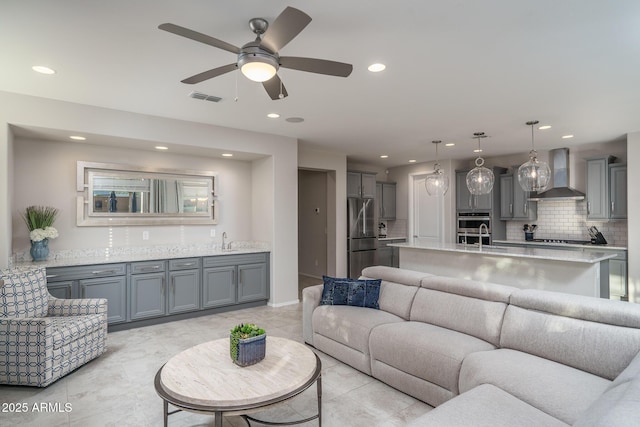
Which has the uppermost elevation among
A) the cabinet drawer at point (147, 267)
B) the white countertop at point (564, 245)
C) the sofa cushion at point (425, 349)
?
the white countertop at point (564, 245)

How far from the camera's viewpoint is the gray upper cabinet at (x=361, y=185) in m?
7.33

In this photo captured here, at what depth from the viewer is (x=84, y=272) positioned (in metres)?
3.96

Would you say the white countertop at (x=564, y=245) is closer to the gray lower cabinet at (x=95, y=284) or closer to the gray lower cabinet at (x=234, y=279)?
the gray lower cabinet at (x=234, y=279)

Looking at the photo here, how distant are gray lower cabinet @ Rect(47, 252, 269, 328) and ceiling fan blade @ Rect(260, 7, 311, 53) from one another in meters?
3.43

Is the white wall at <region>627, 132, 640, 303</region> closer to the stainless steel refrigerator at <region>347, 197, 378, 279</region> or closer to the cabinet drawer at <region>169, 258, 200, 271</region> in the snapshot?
the stainless steel refrigerator at <region>347, 197, 378, 279</region>

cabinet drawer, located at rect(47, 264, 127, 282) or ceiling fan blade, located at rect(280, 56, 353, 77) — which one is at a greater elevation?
ceiling fan blade, located at rect(280, 56, 353, 77)

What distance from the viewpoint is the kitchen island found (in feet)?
12.7

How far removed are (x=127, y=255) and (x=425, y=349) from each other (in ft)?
12.8

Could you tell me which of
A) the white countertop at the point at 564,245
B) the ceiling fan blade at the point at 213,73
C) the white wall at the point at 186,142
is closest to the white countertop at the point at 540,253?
the white countertop at the point at 564,245

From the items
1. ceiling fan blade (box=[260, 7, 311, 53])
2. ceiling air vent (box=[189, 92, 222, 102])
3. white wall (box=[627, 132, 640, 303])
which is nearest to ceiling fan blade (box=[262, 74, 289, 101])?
ceiling fan blade (box=[260, 7, 311, 53])

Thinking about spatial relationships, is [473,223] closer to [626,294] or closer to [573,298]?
[626,294]

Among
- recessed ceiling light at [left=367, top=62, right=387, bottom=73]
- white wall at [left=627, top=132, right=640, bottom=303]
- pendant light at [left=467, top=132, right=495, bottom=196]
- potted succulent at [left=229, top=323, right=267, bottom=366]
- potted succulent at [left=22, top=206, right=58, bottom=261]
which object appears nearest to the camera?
potted succulent at [left=229, top=323, right=267, bottom=366]

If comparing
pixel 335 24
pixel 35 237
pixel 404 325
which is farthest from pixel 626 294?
pixel 35 237

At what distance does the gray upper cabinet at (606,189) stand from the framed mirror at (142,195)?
6238 millimetres
